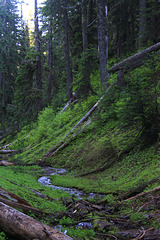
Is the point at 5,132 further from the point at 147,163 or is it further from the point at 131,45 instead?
the point at 147,163

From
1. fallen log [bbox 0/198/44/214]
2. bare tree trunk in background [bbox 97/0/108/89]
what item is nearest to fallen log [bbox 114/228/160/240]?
fallen log [bbox 0/198/44/214]

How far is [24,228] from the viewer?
325 centimetres

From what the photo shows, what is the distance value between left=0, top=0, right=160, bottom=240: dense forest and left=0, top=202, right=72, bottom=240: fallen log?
0.01m

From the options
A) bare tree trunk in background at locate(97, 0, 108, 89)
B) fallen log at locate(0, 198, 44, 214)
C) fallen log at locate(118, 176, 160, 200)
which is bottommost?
fallen log at locate(118, 176, 160, 200)

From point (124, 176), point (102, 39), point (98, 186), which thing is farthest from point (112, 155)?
point (102, 39)

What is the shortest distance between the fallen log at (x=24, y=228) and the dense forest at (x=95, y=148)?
0.01 m

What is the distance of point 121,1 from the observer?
64.7 feet

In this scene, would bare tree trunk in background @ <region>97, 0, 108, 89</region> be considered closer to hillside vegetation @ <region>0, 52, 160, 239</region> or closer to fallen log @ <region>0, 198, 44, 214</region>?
hillside vegetation @ <region>0, 52, 160, 239</region>

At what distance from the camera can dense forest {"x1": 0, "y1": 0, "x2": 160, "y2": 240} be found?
4512 millimetres

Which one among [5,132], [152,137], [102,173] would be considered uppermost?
[152,137]

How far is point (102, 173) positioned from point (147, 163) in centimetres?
226

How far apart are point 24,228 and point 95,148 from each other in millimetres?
8742

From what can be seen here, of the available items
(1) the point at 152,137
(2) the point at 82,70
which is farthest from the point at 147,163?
(2) the point at 82,70

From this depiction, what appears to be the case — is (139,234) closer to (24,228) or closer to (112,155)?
(24,228)
